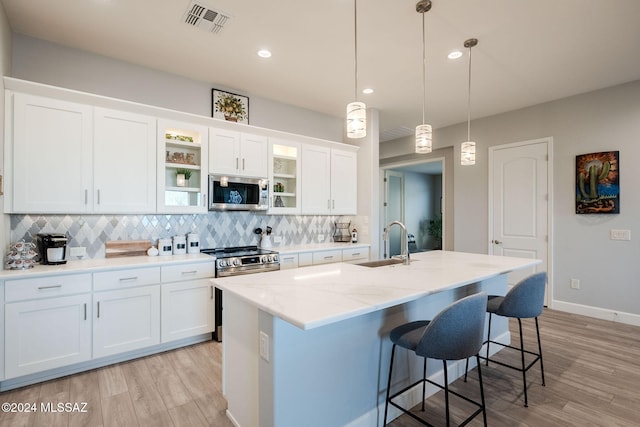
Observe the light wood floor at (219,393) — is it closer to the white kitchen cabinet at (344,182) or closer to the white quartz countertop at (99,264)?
the white quartz countertop at (99,264)

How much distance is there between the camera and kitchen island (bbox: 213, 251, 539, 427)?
4.93 ft

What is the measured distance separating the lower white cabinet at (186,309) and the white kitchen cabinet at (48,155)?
42.9 inches

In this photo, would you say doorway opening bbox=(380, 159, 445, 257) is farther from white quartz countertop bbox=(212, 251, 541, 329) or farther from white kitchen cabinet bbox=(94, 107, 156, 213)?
white kitchen cabinet bbox=(94, 107, 156, 213)

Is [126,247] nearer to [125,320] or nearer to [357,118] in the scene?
[125,320]

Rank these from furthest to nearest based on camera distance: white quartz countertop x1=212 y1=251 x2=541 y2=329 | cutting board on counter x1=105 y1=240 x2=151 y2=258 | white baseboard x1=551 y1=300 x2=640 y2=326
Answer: white baseboard x1=551 y1=300 x2=640 y2=326 → cutting board on counter x1=105 y1=240 x2=151 y2=258 → white quartz countertop x1=212 y1=251 x2=541 y2=329

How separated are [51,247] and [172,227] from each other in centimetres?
109

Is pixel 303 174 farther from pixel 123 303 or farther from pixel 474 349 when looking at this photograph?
pixel 474 349

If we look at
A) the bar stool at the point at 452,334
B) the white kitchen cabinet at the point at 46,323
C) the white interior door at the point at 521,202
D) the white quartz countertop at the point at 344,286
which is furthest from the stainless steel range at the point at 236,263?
the white interior door at the point at 521,202

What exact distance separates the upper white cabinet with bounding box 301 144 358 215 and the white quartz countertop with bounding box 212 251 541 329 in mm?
2059

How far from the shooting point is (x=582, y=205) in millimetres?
4043

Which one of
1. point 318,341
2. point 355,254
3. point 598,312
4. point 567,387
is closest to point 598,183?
point 598,312

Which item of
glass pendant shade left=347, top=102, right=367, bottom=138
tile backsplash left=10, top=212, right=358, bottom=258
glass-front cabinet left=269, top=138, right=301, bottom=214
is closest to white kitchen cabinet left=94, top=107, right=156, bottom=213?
tile backsplash left=10, top=212, right=358, bottom=258

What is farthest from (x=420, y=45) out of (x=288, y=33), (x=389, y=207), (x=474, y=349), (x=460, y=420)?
(x=389, y=207)

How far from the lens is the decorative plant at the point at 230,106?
152 inches
